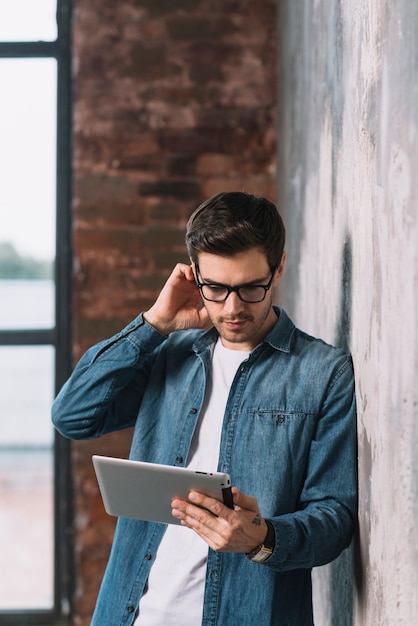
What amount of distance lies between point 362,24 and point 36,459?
2.79 m

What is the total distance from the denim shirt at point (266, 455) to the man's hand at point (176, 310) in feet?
0.11

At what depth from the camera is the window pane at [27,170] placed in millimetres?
3688

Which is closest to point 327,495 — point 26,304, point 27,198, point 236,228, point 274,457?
point 274,457

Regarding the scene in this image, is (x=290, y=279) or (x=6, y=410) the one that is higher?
(x=290, y=279)

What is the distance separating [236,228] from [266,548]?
63cm

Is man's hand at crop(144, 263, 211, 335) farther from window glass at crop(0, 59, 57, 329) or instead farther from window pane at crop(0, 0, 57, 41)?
window pane at crop(0, 0, 57, 41)

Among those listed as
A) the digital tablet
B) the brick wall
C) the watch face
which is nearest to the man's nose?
the digital tablet

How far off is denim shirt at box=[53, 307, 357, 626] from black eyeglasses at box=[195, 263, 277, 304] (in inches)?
4.1

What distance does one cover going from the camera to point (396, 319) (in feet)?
4.09

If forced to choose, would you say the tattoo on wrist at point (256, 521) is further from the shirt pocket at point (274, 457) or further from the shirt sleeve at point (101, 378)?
the shirt sleeve at point (101, 378)

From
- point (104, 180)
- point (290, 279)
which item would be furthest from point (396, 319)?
point (104, 180)

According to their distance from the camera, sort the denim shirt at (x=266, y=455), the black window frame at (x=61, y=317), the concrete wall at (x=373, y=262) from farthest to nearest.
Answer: the black window frame at (x=61, y=317), the denim shirt at (x=266, y=455), the concrete wall at (x=373, y=262)

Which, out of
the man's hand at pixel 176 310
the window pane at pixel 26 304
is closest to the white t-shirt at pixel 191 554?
the man's hand at pixel 176 310

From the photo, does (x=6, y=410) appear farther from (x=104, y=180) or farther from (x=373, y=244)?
(x=373, y=244)
